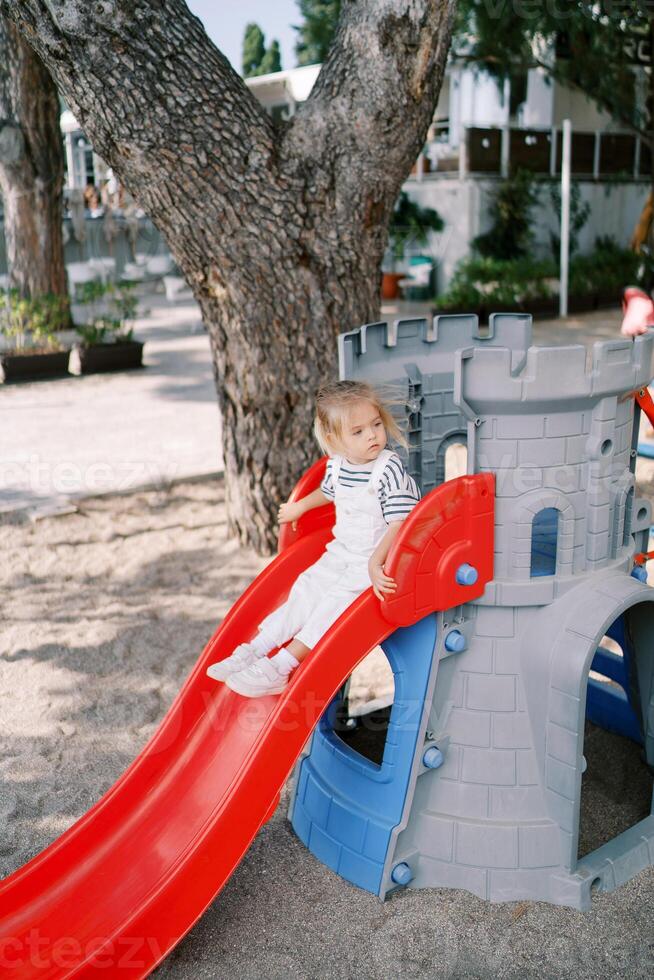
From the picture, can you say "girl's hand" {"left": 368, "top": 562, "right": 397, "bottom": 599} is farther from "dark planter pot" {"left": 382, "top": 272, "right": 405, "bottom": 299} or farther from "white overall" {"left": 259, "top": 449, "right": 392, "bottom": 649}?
"dark planter pot" {"left": 382, "top": 272, "right": 405, "bottom": 299}

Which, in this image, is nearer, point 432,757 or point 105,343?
point 432,757

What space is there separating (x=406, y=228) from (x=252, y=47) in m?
36.4

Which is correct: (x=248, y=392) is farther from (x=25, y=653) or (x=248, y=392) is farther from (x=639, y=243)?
(x=639, y=243)

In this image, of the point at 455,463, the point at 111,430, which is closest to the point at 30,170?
the point at 111,430

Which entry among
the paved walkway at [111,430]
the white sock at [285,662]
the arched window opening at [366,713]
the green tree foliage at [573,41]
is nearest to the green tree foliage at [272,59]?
the green tree foliage at [573,41]

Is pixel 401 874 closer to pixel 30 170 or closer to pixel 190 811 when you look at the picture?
pixel 190 811

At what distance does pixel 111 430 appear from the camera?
340 inches

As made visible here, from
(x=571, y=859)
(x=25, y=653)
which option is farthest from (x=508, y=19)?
(x=571, y=859)

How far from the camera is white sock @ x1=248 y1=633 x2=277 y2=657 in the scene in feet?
9.46

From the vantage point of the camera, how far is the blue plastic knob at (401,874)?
108 inches

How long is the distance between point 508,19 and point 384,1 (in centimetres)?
1280

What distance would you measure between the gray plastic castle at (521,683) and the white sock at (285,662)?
0.94 feet

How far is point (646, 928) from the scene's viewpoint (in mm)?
2607

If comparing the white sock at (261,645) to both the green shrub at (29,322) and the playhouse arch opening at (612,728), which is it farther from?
the green shrub at (29,322)
